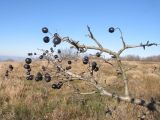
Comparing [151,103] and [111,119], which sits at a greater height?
[151,103]

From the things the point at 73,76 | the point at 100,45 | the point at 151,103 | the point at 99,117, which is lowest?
the point at 99,117

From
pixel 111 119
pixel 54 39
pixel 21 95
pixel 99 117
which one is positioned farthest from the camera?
pixel 21 95

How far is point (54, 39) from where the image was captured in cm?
270

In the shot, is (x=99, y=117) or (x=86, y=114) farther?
(x=86, y=114)

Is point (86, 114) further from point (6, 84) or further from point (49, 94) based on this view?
point (6, 84)

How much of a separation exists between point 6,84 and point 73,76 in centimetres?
1118

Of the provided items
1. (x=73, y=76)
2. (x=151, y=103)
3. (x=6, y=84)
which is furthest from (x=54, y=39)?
(x=6, y=84)

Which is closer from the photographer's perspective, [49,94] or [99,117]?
[99,117]

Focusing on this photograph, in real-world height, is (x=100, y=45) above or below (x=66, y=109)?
above

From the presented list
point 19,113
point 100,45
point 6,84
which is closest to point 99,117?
point 19,113

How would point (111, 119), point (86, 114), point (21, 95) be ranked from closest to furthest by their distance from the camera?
1. point (111, 119)
2. point (86, 114)
3. point (21, 95)

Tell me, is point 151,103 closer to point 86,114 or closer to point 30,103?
point 86,114

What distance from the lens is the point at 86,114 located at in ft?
27.9

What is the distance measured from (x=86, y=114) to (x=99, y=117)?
2.19 ft
